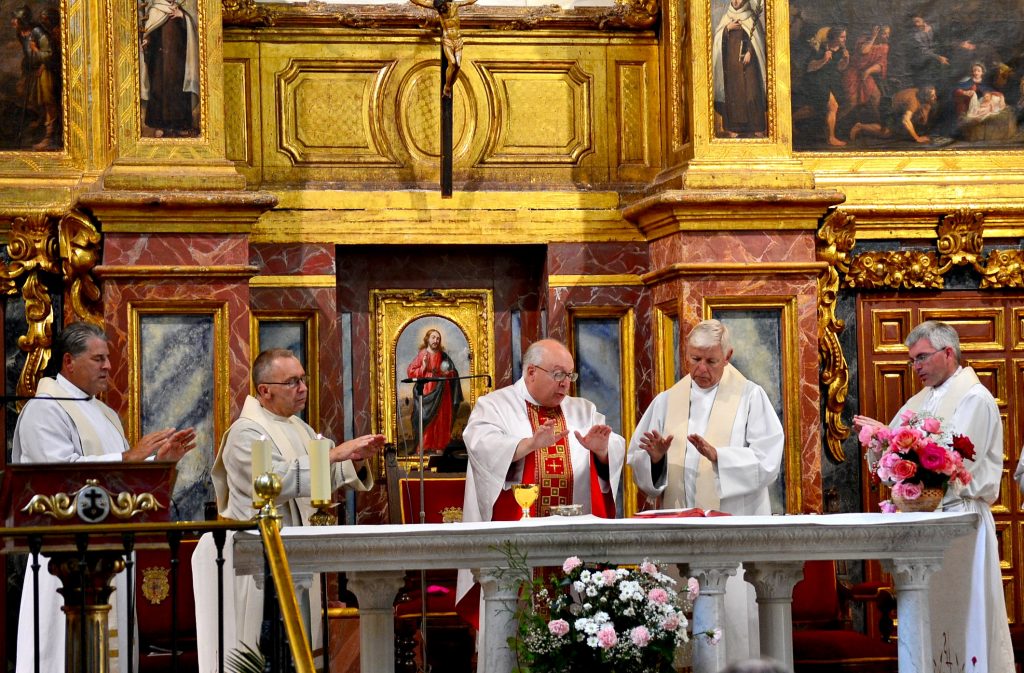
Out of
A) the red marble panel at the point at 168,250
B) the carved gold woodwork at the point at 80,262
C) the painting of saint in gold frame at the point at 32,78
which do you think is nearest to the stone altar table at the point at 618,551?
the red marble panel at the point at 168,250

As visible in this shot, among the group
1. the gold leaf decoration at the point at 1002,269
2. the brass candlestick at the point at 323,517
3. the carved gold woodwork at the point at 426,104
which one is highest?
the carved gold woodwork at the point at 426,104

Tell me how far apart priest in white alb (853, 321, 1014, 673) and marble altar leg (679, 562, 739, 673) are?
133 cm

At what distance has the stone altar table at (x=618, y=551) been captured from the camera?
6445mm

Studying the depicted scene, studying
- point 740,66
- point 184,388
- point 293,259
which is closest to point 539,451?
point 184,388

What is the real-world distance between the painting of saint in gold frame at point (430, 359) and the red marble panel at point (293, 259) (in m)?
0.45

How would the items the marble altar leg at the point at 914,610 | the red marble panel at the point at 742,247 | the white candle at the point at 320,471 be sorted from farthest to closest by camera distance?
the red marble panel at the point at 742,247, the marble altar leg at the point at 914,610, the white candle at the point at 320,471

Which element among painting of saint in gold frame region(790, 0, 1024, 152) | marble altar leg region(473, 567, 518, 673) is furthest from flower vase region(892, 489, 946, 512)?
painting of saint in gold frame region(790, 0, 1024, 152)

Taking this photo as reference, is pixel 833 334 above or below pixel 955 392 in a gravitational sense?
above

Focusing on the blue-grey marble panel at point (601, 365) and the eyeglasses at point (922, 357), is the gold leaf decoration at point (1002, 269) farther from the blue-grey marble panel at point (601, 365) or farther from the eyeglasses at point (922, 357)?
the blue-grey marble panel at point (601, 365)

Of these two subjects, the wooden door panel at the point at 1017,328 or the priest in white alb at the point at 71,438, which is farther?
the wooden door panel at the point at 1017,328

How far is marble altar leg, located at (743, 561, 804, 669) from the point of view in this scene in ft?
23.4

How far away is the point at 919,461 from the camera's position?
7207 mm

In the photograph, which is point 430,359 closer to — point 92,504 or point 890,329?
point 890,329

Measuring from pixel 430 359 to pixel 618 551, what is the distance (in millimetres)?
3152
